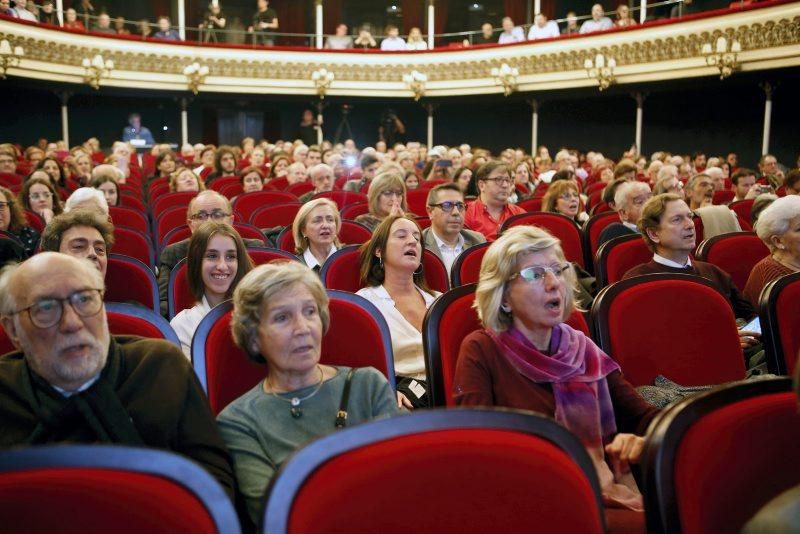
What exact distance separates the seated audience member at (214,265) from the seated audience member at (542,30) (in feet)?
47.0

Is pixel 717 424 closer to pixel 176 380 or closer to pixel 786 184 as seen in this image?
pixel 176 380

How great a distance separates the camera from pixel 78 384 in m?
1.72

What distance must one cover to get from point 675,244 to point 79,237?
257 centimetres

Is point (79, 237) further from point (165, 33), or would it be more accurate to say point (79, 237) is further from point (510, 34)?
point (510, 34)

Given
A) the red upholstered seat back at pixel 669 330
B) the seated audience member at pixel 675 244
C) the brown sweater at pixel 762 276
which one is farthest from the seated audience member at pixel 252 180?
the red upholstered seat back at pixel 669 330

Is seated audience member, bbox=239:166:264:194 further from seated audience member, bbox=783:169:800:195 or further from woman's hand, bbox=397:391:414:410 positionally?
woman's hand, bbox=397:391:414:410

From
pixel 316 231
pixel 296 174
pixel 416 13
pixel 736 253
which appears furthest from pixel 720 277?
pixel 416 13

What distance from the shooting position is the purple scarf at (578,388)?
2.03m

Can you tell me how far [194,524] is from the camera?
110 cm

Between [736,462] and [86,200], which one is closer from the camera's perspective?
[736,462]

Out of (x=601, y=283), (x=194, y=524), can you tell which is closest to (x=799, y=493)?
(x=194, y=524)

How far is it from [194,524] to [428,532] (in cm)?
35

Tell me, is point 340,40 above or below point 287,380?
above

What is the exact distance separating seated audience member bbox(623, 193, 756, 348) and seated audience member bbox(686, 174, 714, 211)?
226 centimetres
